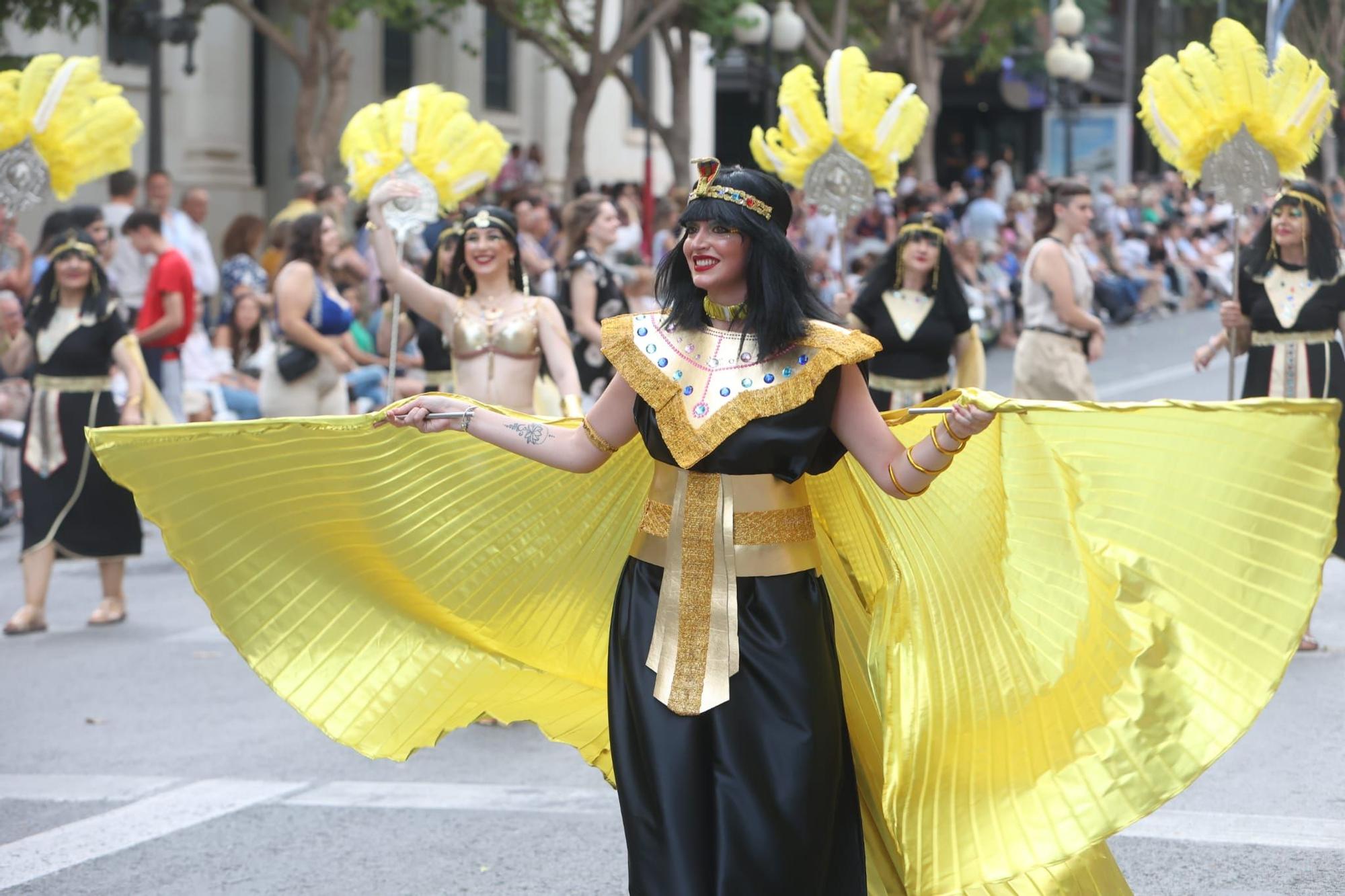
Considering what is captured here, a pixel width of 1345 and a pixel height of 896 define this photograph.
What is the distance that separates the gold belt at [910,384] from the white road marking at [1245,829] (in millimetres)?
3551

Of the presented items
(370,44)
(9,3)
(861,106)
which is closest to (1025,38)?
(370,44)

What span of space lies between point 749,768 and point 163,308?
8.97m

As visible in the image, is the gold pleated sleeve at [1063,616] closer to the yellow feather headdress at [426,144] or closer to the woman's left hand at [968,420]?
the woman's left hand at [968,420]

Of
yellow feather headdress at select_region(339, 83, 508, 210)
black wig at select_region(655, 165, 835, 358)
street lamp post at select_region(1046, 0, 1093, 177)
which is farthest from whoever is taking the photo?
street lamp post at select_region(1046, 0, 1093, 177)

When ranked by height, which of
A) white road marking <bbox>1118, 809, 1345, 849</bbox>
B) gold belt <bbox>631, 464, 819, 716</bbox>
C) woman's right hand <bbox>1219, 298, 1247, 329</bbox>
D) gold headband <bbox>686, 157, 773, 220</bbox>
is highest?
gold headband <bbox>686, 157, 773, 220</bbox>

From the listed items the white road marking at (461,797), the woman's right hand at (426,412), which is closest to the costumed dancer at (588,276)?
the white road marking at (461,797)

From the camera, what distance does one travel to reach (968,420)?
13.5 feet

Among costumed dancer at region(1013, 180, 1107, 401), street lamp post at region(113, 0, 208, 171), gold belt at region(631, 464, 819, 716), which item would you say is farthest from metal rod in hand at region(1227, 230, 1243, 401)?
street lamp post at region(113, 0, 208, 171)

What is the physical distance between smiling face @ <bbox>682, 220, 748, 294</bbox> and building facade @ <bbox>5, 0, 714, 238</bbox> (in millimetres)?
15640

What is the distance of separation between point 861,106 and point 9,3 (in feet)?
35.0

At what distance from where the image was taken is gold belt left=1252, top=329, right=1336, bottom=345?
27.9 ft

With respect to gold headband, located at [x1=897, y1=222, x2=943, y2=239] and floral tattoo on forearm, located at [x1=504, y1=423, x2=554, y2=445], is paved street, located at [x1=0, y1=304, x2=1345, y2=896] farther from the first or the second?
gold headband, located at [x1=897, y1=222, x2=943, y2=239]

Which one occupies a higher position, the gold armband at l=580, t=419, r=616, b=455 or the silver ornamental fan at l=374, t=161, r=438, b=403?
the silver ornamental fan at l=374, t=161, r=438, b=403

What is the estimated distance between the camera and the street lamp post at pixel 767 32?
23125mm
